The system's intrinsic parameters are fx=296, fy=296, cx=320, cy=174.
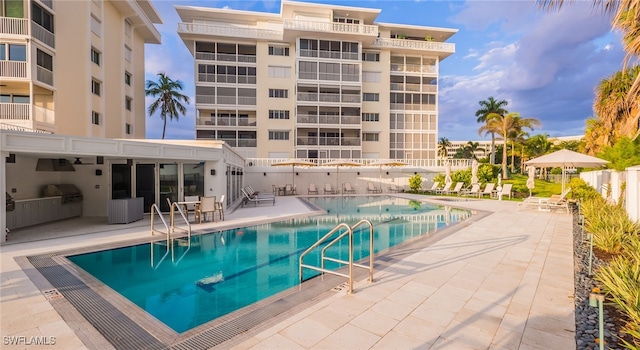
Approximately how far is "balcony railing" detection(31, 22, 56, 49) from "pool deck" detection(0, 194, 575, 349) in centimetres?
1526

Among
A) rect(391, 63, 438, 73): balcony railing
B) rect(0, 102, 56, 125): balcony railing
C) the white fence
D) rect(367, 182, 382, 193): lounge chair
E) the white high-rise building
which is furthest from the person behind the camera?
rect(391, 63, 438, 73): balcony railing

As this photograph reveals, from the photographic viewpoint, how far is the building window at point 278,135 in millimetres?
32594

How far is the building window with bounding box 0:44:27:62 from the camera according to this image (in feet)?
51.9

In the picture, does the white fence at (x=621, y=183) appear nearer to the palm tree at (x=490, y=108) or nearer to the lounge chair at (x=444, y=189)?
Result: the lounge chair at (x=444, y=189)

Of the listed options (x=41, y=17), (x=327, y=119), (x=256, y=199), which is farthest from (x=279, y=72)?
(x=256, y=199)

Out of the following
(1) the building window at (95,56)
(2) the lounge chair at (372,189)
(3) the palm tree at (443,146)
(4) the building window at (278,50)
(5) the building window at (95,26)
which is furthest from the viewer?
(3) the palm tree at (443,146)

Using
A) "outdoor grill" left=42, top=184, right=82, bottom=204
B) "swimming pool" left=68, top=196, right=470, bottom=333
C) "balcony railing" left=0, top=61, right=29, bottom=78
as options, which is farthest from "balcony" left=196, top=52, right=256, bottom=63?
"swimming pool" left=68, top=196, right=470, bottom=333

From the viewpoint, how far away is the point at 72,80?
17.9m

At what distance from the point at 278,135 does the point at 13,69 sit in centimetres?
2069

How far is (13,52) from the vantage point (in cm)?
1595

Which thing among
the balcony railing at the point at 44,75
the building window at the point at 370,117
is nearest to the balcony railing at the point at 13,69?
the balcony railing at the point at 44,75

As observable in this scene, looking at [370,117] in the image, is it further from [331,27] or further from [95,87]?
[95,87]

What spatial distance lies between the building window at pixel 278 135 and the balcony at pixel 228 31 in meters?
10.0

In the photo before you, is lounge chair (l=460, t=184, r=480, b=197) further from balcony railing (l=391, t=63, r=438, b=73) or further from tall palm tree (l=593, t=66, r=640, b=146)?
balcony railing (l=391, t=63, r=438, b=73)
